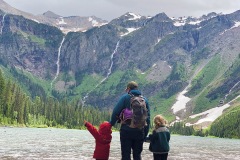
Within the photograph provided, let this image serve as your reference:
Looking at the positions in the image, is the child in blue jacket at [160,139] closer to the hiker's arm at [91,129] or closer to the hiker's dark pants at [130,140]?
the hiker's dark pants at [130,140]

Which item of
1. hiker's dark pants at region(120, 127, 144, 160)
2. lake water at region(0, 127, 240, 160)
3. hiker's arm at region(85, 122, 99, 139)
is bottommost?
lake water at region(0, 127, 240, 160)

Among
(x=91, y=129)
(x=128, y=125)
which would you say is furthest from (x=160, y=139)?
(x=91, y=129)

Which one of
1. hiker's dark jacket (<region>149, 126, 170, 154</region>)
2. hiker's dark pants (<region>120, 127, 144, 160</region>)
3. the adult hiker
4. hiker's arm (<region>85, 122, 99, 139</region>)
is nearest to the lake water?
hiker's arm (<region>85, 122, 99, 139</region>)

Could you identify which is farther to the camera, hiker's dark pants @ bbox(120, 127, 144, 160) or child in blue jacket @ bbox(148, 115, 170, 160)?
child in blue jacket @ bbox(148, 115, 170, 160)

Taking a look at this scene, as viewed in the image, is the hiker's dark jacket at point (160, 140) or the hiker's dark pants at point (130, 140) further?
the hiker's dark jacket at point (160, 140)

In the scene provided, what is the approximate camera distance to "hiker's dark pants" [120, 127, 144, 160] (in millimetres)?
19672

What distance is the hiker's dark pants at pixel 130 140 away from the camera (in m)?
19.7

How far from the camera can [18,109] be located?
155500 millimetres

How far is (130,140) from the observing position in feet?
65.6

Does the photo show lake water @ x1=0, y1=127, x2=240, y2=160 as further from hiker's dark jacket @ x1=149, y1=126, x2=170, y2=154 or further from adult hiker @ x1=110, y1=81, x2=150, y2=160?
hiker's dark jacket @ x1=149, y1=126, x2=170, y2=154

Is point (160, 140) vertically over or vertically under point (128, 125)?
under

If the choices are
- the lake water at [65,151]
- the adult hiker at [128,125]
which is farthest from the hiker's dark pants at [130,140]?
the lake water at [65,151]

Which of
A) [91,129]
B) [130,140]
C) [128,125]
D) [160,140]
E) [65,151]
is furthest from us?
[65,151]

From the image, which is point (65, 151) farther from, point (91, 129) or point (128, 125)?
point (128, 125)
